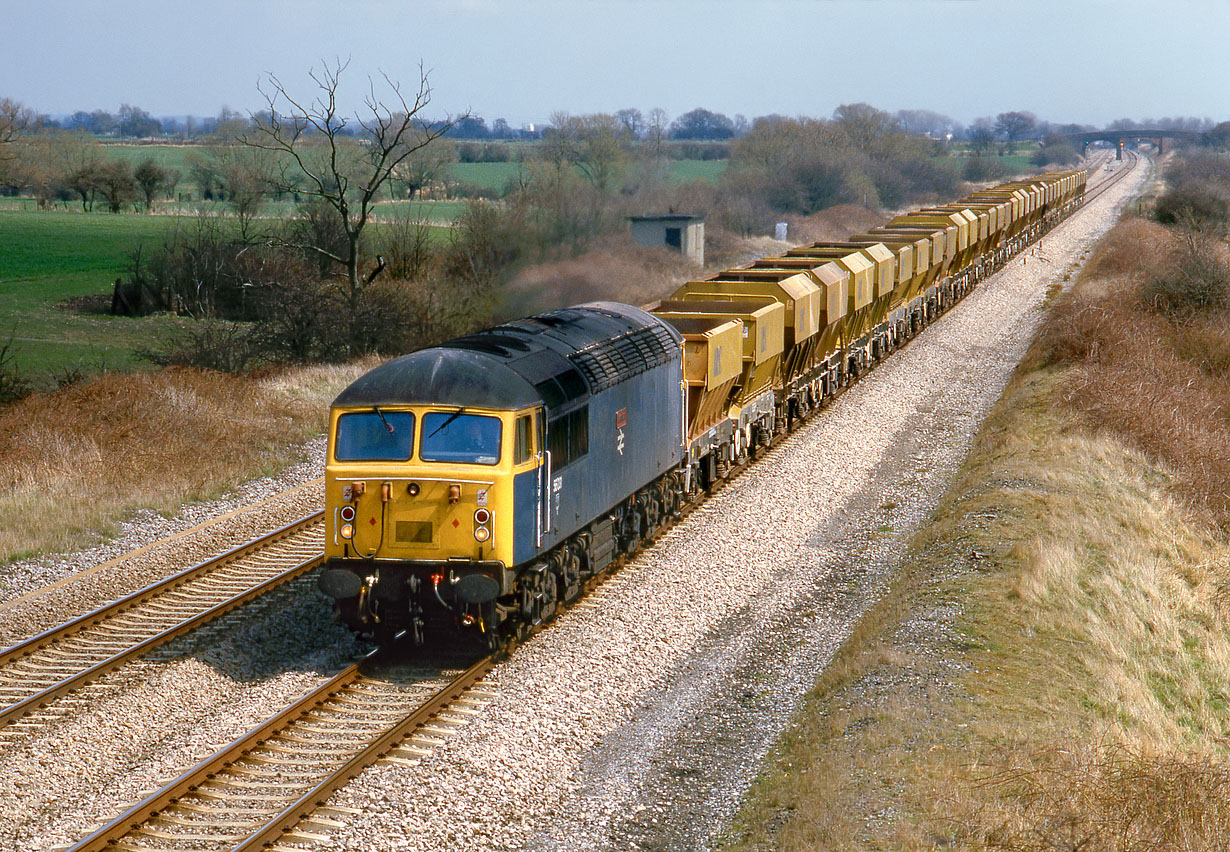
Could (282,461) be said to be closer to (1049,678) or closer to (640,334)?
(640,334)

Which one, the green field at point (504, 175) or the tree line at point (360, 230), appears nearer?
the tree line at point (360, 230)

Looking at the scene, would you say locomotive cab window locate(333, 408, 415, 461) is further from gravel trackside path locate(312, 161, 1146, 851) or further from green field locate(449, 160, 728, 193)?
green field locate(449, 160, 728, 193)

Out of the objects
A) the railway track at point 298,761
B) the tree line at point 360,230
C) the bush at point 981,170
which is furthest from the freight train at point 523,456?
the bush at point 981,170

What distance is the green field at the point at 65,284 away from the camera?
3666 cm

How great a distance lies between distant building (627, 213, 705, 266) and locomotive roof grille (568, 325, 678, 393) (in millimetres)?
24267

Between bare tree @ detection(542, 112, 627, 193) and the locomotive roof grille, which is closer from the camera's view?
the locomotive roof grille

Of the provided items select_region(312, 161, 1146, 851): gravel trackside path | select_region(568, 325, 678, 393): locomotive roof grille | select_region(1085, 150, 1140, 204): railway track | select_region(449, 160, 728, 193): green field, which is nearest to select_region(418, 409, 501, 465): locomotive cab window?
select_region(568, 325, 678, 393): locomotive roof grille

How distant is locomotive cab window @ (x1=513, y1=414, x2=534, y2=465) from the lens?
12.5m

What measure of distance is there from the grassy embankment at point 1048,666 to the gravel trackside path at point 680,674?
622 millimetres

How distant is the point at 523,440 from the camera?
1266cm

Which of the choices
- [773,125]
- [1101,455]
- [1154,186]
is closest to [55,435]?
[1101,455]

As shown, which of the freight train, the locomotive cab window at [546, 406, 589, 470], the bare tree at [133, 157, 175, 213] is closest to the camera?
the freight train

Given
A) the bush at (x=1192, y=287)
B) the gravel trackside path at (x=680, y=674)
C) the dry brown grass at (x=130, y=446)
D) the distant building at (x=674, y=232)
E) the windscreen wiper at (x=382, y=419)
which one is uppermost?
the distant building at (x=674, y=232)

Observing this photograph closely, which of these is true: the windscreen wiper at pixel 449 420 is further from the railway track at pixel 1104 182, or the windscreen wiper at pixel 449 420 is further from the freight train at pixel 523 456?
the railway track at pixel 1104 182
